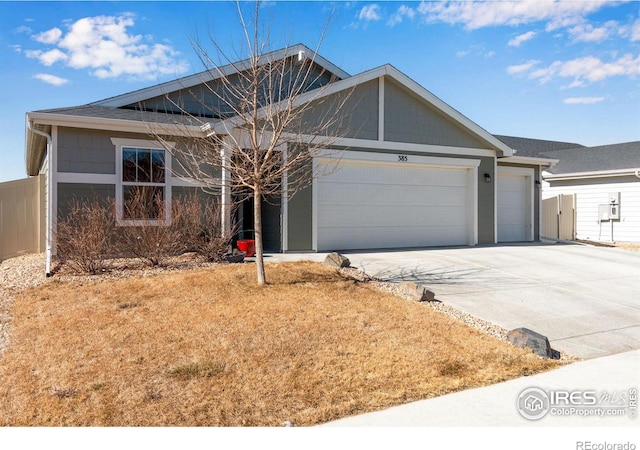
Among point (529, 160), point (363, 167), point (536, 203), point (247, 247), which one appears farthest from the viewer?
point (536, 203)

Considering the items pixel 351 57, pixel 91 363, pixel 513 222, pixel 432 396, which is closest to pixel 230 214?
pixel 351 57

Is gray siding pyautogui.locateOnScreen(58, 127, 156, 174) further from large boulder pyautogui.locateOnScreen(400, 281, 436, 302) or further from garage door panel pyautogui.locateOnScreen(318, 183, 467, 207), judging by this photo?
large boulder pyautogui.locateOnScreen(400, 281, 436, 302)

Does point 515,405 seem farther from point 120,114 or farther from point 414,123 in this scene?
point 414,123

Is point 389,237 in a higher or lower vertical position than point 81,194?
lower

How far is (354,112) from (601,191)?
1328cm

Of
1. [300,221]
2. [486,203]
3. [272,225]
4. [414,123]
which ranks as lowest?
[272,225]

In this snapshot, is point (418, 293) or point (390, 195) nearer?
point (418, 293)

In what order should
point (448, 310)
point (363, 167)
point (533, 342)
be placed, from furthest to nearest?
point (363, 167), point (448, 310), point (533, 342)

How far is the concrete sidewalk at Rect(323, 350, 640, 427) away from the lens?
4.21 meters

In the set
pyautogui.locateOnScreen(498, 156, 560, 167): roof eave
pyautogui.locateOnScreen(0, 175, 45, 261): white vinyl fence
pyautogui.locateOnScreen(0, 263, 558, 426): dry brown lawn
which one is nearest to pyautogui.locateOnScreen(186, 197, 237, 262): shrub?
pyautogui.locateOnScreen(0, 263, 558, 426): dry brown lawn

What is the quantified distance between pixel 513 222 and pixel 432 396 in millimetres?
14203

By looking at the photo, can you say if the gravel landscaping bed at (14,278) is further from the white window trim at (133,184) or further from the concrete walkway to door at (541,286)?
the concrete walkway to door at (541,286)

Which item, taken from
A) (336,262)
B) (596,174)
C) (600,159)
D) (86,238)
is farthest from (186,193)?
(600,159)

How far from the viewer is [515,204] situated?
17625mm
